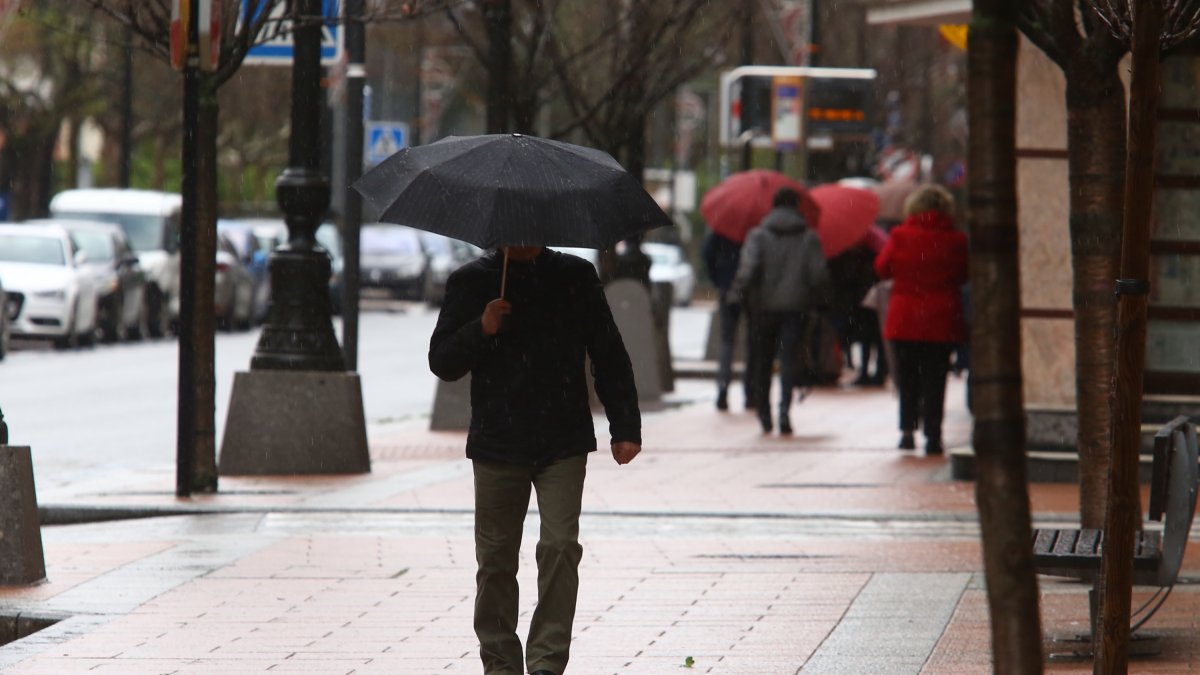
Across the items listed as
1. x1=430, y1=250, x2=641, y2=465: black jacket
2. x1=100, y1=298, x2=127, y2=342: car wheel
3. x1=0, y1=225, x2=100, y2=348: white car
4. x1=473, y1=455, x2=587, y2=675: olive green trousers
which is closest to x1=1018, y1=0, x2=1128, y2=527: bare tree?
x1=430, y1=250, x2=641, y2=465: black jacket

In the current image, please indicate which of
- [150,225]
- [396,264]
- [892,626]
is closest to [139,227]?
[150,225]

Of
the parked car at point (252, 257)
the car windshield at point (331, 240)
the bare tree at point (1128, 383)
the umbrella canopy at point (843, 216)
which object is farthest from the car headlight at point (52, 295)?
the bare tree at point (1128, 383)

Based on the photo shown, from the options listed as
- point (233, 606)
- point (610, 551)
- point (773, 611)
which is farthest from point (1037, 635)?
point (610, 551)

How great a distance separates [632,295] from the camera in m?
18.6

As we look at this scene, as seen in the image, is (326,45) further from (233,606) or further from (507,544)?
(507,544)

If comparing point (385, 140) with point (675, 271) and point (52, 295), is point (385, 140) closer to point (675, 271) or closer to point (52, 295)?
point (52, 295)

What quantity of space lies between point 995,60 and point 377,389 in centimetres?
1852

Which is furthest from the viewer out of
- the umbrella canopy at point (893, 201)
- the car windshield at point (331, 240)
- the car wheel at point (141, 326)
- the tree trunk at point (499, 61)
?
the car windshield at point (331, 240)

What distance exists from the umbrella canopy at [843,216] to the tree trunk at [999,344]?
16.0 meters

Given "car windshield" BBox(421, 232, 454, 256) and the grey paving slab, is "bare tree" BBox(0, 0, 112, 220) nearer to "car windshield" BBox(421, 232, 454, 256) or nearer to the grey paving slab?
"car windshield" BBox(421, 232, 454, 256)

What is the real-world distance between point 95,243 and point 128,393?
8.07 metres

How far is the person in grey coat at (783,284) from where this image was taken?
52.4 feet

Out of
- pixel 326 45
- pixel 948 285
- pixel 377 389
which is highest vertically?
pixel 326 45

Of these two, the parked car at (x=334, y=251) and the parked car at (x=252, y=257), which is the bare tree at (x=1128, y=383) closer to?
the parked car at (x=252, y=257)
